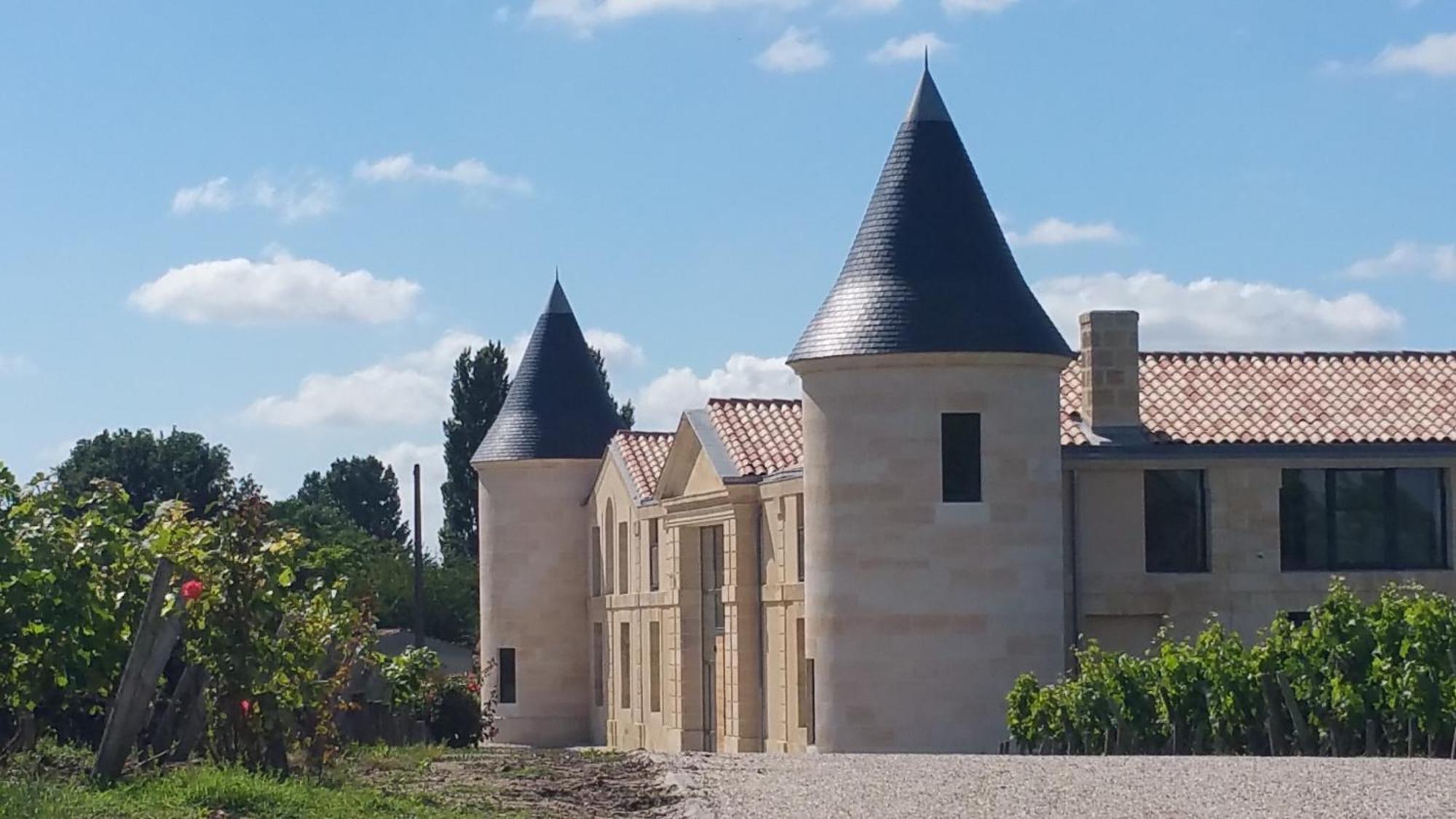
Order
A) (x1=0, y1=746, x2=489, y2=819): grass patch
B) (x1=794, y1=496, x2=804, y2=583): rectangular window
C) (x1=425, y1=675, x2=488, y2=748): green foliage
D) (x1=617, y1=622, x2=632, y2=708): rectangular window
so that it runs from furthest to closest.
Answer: (x1=617, y1=622, x2=632, y2=708): rectangular window, (x1=425, y1=675, x2=488, y2=748): green foliage, (x1=794, y1=496, x2=804, y2=583): rectangular window, (x1=0, y1=746, x2=489, y2=819): grass patch

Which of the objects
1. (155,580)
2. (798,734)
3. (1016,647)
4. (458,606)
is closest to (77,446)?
(458,606)

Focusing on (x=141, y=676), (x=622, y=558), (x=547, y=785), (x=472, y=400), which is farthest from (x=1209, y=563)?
(x=472, y=400)

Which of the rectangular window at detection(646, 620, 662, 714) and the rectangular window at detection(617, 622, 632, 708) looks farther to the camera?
the rectangular window at detection(617, 622, 632, 708)

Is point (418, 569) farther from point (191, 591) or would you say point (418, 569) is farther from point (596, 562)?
point (191, 591)

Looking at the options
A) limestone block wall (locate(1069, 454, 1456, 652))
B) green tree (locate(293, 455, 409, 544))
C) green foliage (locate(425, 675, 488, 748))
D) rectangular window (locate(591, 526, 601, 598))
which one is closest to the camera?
limestone block wall (locate(1069, 454, 1456, 652))

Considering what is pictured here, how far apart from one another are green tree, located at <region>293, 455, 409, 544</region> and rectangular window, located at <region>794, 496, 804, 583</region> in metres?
70.3

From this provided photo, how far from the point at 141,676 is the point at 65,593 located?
2127 millimetres

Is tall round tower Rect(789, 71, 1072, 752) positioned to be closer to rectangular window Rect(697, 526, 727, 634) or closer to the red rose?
rectangular window Rect(697, 526, 727, 634)

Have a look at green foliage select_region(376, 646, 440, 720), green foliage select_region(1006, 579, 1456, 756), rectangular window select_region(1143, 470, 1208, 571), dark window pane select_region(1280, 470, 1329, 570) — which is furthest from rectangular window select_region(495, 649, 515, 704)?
green foliage select_region(1006, 579, 1456, 756)

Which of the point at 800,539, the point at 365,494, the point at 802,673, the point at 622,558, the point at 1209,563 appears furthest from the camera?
the point at 365,494

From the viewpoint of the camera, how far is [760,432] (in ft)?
133

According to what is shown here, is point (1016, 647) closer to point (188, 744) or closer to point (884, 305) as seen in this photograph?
point (884, 305)

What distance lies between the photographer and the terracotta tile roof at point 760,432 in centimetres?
3906

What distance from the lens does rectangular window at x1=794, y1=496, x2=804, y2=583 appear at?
35.9 metres
